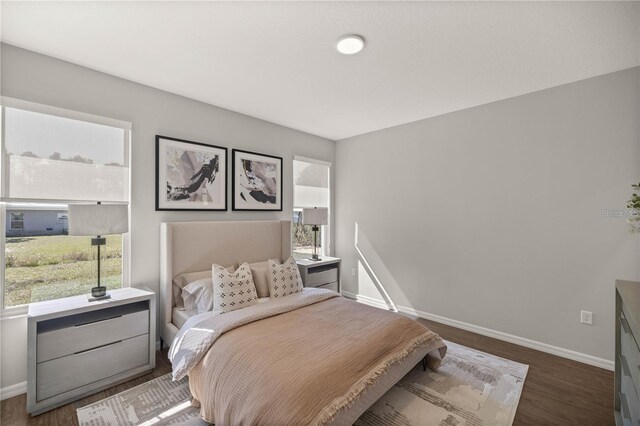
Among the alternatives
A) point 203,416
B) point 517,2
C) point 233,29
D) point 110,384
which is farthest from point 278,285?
point 517,2

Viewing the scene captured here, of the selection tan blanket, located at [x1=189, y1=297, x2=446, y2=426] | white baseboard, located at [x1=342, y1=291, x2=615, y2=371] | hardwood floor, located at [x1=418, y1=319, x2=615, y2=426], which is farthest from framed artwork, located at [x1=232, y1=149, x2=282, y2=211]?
hardwood floor, located at [x1=418, y1=319, x2=615, y2=426]

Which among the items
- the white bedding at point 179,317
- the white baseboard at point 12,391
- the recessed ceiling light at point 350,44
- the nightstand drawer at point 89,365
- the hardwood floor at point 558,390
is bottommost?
the hardwood floor at point 558,390

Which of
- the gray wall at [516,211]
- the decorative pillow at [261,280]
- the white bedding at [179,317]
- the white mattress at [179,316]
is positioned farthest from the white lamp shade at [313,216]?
the white bedding at [179,317]

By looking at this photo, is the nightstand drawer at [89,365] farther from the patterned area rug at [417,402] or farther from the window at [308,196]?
the window at [308,196]

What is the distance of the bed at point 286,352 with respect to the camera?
4.98 ft

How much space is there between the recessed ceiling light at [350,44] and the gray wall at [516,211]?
1.94m

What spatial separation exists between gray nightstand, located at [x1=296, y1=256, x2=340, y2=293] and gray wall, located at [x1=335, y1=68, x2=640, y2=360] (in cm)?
64

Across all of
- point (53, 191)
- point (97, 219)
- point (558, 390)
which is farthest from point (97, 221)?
point (558, 390)

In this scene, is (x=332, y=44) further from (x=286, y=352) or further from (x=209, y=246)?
(x=209, y=246)

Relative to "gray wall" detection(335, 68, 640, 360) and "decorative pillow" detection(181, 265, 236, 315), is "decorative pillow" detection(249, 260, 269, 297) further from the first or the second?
"gray wall" detection(335, 68, 640, 360)

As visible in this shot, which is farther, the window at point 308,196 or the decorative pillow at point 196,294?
the window at point 308,196

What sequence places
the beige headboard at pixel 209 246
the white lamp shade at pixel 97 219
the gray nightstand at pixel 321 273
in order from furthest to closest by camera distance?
the gray nightstand at pixel 321 273, the beige headboard at pixel 209 246, the white lamp shade at pixel 97 219

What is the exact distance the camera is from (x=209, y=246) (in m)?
3.12

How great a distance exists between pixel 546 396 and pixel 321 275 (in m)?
2.46
